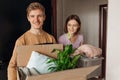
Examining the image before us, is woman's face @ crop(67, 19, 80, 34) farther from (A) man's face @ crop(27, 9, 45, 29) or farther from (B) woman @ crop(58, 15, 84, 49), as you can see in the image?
(A) man's face @ crop(27, 9, 45, 29)

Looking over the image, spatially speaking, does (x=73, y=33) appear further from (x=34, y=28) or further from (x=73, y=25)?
(x=34, y=28)

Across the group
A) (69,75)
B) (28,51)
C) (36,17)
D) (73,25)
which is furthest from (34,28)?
(69,75)

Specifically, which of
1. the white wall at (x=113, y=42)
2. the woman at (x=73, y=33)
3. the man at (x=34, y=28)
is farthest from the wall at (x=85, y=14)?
the man at (x=34, y=28)

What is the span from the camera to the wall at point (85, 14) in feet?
5.44

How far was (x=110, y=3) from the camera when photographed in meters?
0.97

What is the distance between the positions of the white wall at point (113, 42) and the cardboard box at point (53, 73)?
23 centimetres

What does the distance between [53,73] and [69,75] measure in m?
0.08

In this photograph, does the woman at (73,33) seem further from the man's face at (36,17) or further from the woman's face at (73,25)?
the man's face at (36,17)

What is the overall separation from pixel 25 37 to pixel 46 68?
0.30m

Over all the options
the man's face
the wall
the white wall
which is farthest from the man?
the wall

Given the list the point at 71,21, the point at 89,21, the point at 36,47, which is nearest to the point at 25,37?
the point at 36,47

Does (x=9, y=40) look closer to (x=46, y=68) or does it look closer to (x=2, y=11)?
Answer: (x=2, y=11)

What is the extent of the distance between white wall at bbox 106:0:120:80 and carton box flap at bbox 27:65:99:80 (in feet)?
0.94

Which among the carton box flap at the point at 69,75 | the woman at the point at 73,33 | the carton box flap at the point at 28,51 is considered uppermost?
the woman at the point at 73,33
